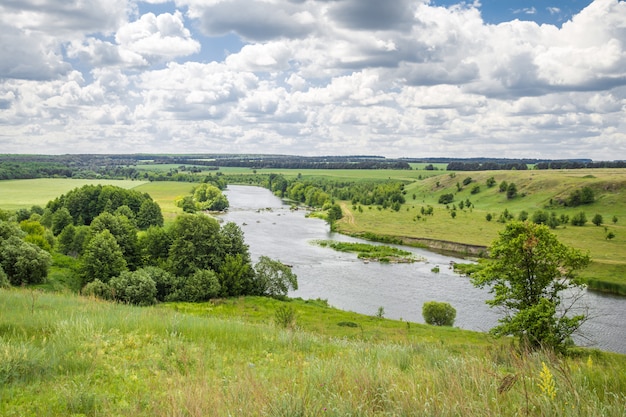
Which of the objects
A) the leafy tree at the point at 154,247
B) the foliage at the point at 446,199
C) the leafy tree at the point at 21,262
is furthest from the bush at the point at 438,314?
the foliage at the point at 446,199

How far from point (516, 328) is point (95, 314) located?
23.7 m

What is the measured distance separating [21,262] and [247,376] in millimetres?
42416

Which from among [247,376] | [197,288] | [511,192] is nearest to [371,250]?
[197,288]

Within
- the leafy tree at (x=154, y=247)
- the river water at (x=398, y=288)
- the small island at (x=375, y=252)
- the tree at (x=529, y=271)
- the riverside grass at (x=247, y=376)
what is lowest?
the river water at (x=398, y=288)

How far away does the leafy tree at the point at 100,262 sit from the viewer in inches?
1747

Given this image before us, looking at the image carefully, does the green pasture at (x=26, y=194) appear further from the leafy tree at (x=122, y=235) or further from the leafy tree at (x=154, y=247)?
the leafy tree at (x=154, y=247)

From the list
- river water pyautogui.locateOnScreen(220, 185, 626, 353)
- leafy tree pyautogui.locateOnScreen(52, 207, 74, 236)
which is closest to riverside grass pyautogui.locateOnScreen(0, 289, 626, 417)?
river water pyautogui.locateOnScreen(220, 185, 626, 353)

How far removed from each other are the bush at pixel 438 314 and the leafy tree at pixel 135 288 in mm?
25147

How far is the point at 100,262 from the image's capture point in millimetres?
44312

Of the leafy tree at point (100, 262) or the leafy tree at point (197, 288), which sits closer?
the leafy tree at point (100, 262)

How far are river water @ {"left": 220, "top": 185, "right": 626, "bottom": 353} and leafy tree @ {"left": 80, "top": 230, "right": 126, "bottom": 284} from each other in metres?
19.4

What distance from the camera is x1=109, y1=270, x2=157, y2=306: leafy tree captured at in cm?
4028

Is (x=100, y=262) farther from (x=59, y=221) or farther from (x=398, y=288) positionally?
(x=59, y=221)

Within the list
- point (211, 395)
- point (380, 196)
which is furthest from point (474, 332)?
point (380, 196)
